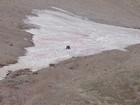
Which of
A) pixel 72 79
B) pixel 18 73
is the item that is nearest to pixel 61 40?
pixel 18 73

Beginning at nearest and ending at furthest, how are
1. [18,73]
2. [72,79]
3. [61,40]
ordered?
[72,79], [18,73], [61,40]

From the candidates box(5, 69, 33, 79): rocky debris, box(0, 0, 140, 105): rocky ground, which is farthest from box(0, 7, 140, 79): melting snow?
box(0, 0, 140, 105): rocky ground

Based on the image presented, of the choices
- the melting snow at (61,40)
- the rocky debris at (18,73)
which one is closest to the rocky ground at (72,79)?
the rocky debris at (18,73)

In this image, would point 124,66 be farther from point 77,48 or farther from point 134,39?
point 134,39

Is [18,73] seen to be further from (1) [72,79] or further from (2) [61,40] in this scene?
(2) [61,40]

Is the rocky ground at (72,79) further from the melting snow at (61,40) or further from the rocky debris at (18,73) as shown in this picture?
the melting snow at (61,40)

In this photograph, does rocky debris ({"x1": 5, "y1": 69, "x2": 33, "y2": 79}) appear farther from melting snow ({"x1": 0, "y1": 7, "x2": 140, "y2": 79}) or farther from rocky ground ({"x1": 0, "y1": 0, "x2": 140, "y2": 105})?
melting snow ({"x1": 0, "y1": 7, "x2": 140, "y2": 79})

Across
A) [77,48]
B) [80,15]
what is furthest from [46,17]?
[77,48]

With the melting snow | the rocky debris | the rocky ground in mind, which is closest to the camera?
the rocky ground
